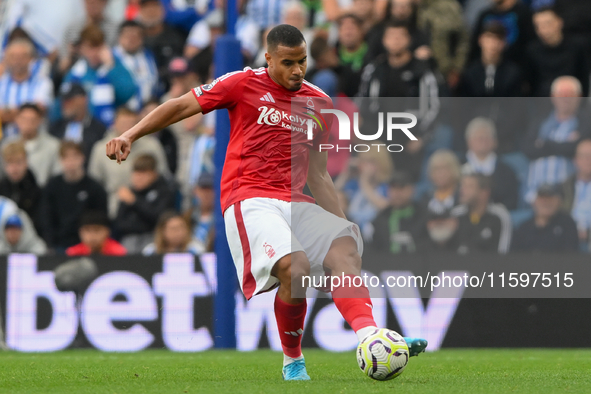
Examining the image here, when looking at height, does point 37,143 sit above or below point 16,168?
above

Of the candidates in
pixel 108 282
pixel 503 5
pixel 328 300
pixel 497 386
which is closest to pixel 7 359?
pixel 108 282

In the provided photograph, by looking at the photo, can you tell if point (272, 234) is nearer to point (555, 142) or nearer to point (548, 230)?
point (548, 230)

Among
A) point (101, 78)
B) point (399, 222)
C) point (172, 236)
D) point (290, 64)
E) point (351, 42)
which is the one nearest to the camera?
point (290, 64)

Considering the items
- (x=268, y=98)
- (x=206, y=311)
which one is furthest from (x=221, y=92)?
(x=206, y=311)

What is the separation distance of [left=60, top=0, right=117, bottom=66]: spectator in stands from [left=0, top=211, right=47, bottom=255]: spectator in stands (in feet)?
11.2

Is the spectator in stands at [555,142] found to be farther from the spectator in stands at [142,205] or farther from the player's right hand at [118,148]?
the player's right hand at [118,148]

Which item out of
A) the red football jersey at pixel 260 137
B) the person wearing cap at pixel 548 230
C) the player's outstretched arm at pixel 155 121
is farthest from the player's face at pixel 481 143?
the player's outstretched arm at pixel 155 121

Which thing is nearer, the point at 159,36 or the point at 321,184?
the point at 321,184

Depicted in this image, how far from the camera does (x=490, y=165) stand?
31.4ft

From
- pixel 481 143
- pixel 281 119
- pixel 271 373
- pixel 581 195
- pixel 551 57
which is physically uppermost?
pixel 551 57

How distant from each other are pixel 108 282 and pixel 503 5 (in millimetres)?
5405

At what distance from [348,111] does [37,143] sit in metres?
4.05

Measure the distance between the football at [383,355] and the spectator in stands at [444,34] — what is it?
654cm

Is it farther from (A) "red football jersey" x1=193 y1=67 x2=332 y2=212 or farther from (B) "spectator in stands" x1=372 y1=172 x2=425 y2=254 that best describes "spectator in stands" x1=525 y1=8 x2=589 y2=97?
(A) "red football jersey" x1=193 y1=67 x2=332 y2=212
